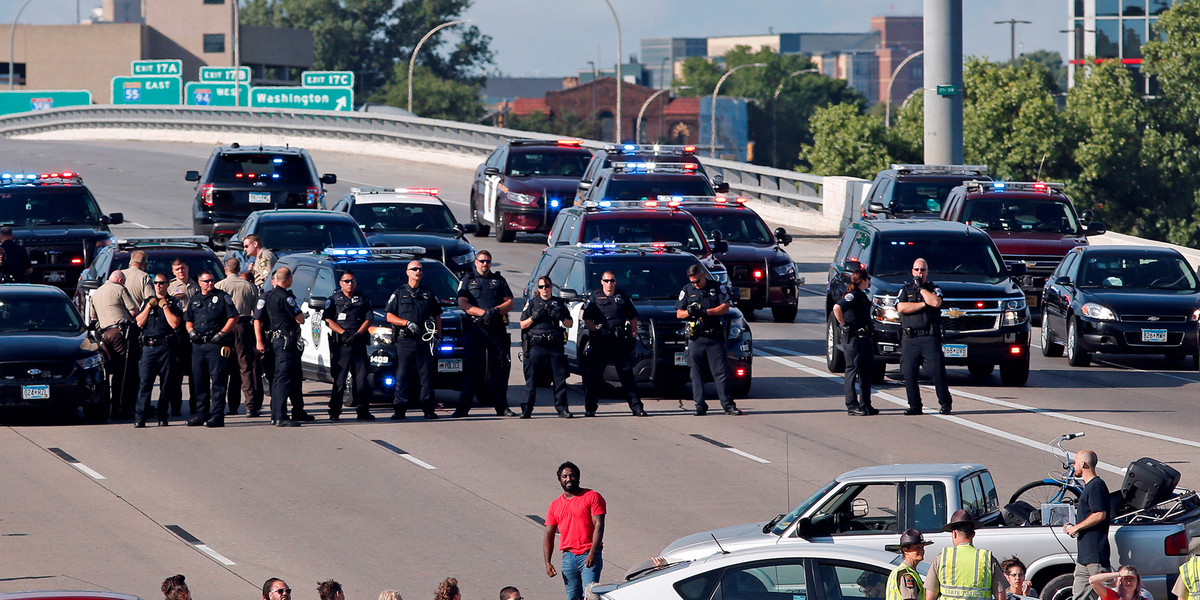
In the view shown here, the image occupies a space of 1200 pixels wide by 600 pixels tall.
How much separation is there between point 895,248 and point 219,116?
169 feet

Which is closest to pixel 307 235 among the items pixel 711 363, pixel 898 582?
pixel 711 363

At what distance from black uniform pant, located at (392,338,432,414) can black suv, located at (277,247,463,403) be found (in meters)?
0.32

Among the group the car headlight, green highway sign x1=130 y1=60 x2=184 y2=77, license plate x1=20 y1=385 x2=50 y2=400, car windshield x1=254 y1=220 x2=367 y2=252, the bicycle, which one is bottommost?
the bicycle

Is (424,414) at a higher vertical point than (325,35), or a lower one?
lower

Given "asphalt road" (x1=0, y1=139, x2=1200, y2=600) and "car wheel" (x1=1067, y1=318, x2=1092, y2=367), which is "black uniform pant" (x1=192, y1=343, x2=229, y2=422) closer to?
"asphalt road" (x1=0, y1=139, x2=1200, y2=600)

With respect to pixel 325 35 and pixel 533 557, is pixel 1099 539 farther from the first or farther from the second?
pixel 325 35

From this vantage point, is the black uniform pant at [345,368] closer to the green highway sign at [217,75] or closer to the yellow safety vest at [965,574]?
the yellow safety vest at [965,574]

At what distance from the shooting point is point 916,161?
2350 inches

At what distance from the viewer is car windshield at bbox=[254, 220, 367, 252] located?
24.2 meters

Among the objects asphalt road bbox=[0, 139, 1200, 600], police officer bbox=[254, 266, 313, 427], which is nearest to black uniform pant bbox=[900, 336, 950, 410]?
asphalt road bbox=[0, 139, 1200, 600]

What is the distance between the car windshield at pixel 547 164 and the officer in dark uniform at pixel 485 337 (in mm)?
16237

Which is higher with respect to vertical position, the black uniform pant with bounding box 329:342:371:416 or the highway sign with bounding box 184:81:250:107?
the highway sign with bounding box 184:81:250:107

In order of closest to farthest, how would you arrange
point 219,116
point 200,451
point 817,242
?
1. point 200,451
2. point 817,242
3. point 219,116

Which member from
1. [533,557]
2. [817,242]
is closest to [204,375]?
[533,557]
